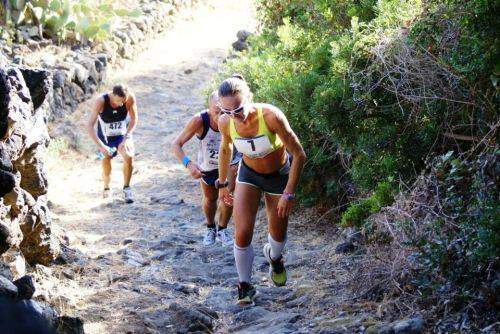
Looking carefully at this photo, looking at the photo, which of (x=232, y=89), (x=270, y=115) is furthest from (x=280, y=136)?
(x=232, y=89)

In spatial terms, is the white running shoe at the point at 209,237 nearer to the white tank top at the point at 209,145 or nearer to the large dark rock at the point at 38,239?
the white tank top at the point at 209,145

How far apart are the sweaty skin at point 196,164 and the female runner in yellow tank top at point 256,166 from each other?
46 cm

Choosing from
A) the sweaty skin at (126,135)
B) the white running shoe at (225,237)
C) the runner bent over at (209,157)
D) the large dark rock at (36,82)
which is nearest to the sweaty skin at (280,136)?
the runner bent over at (209,157)

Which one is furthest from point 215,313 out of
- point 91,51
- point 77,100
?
point 91,51

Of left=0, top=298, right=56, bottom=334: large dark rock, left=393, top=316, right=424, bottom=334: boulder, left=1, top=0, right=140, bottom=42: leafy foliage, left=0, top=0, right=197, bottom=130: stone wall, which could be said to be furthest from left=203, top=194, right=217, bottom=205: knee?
left=1, top=0, right=140, bottom=42: leafy foliage

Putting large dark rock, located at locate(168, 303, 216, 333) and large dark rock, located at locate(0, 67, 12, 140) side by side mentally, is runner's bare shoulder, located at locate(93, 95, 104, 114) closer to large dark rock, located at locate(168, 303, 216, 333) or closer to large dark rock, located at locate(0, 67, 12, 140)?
large dark rock, located at locate(168, 303, 216, 333)

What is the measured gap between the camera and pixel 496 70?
225 inches

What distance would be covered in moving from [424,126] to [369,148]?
2.55ft

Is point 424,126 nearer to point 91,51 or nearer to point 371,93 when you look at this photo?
point 371,93

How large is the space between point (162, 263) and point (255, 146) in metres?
2.55

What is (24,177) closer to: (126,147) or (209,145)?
(209,145)

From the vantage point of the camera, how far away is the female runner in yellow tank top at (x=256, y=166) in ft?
20.8

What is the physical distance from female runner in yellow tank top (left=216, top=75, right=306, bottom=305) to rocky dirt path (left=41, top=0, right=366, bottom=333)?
461mm

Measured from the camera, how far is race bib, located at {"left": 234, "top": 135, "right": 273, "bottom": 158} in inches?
255
